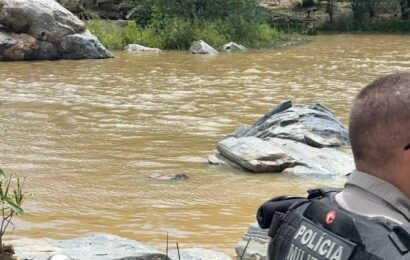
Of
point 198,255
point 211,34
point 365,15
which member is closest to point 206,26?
point 211,34

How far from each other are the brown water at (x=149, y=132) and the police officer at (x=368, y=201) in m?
3.59

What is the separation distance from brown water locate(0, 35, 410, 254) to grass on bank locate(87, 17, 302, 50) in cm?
243

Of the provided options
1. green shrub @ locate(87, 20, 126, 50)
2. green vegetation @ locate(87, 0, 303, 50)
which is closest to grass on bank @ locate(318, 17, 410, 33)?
green vegetation @ locate(87, 0, 303, 50)

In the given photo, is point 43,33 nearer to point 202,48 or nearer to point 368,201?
point 202,48

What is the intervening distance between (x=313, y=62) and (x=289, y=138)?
10.5 m

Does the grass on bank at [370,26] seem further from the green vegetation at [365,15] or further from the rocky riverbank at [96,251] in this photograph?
the rocky riverbank at [96,251]

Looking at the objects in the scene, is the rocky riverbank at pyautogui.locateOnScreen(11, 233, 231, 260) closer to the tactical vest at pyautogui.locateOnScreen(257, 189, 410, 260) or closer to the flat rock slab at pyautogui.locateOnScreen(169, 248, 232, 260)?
the flat rock slab at pyautogui.locateOnScreen(169, 248, 232, 260)

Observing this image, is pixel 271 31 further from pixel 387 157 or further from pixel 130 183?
pixel 387 157

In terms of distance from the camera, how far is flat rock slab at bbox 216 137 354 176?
25.5ft

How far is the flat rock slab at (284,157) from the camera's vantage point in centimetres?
778

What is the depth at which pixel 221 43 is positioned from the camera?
2305 centimetres

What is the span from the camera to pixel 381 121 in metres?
1.65

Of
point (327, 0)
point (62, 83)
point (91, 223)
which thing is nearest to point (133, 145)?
point (91, 223)

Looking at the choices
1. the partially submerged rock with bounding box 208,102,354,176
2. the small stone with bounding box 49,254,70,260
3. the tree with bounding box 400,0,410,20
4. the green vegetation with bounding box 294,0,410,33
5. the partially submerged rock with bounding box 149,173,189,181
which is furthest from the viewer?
the tree with bounding box 400,0,410,20
